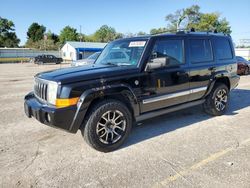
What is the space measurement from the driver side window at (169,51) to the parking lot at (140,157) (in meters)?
1.45

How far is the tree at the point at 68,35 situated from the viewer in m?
96.1

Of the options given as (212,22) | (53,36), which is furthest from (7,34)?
(212,22)

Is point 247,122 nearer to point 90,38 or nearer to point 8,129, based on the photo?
point 8,129

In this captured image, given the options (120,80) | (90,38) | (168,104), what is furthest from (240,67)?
(90,38)

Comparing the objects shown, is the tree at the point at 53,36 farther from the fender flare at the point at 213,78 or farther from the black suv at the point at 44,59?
the fender flare at the point at 213,78

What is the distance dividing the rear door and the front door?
0.21 meters

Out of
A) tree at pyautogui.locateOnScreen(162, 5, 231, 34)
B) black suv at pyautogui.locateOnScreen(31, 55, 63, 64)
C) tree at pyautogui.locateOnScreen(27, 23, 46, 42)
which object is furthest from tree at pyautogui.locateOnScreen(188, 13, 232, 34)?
tree at pyautogui.locateOnScreen(27, 23, 46, 42)

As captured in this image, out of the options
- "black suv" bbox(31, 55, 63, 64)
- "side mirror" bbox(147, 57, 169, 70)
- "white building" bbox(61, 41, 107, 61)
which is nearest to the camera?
"side mirror" bbox(147, 57, 169, 70)

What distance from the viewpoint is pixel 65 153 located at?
13.1 ft

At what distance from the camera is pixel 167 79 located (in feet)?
15.4

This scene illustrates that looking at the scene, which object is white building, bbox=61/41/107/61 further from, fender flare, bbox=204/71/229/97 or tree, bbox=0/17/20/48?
fender flare, bbox=204/71/229/97

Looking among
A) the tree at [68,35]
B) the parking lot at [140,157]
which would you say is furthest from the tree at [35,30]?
the parking lot at [140,157]

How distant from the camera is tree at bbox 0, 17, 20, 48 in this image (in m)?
79.4

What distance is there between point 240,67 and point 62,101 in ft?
52.9
